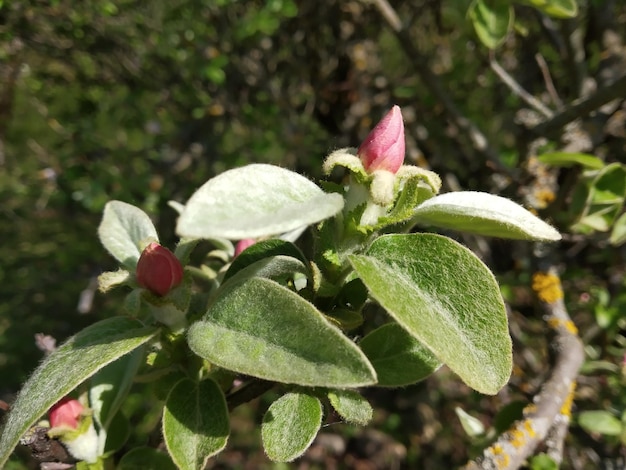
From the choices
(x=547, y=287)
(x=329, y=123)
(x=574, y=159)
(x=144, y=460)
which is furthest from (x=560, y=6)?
(x=329, y=123)

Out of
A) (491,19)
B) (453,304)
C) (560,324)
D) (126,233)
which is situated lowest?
(560,324)

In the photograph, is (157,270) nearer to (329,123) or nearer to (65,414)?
(65,414)

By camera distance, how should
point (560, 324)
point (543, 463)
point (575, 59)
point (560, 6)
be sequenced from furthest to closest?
point (575, 59), point (560, 324), point (560, 6), point (543, 463)

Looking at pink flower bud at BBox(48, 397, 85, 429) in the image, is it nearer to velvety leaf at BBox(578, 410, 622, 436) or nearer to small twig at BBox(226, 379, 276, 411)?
small twig at BBox(226, 379, 276, 411)

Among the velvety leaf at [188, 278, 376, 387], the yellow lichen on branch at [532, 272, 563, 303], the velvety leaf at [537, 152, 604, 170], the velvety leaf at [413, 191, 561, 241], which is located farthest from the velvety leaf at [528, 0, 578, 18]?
the velvety leaf at [188, 278, 376, 387]

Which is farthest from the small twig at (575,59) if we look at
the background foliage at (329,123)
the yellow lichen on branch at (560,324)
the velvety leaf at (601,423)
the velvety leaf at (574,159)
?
the velvety leaf at (601,423)

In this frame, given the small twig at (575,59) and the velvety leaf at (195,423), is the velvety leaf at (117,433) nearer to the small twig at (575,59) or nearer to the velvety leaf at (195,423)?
the velvety leaf at (195,423)
